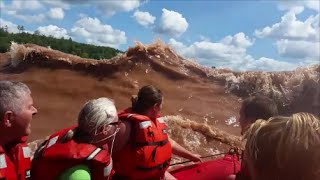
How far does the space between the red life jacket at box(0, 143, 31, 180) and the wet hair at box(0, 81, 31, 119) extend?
22cm

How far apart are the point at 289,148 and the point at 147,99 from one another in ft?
7.49

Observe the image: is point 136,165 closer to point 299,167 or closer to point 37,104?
point 299,167

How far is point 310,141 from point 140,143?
215cm

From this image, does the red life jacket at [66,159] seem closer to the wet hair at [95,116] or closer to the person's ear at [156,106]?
the wet hair at [95,116]

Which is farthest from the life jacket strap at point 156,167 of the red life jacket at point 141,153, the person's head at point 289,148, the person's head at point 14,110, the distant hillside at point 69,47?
the distant hillside at point 69,47

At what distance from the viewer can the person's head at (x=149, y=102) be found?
11.9ft

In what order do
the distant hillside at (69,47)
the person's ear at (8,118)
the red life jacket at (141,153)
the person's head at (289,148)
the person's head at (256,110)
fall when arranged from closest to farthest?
the person's head at (289,148)
the person's ear at (8,118)
the person's head at (256,110)
the red life jacket at (141,153)
the distant hillside at (69,47)

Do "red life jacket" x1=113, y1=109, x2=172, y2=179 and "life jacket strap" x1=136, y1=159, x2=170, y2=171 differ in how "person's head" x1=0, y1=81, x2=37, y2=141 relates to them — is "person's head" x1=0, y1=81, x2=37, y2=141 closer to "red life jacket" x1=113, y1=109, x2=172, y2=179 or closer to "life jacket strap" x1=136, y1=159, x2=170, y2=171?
"red life jacket" x1=113, y1=109, x2=172, y2=179

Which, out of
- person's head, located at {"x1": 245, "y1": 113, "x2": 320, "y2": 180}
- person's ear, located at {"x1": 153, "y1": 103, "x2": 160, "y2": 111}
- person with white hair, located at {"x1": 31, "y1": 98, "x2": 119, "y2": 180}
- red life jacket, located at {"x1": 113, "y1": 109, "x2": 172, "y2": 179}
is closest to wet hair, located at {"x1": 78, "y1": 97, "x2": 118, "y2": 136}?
person with white hair, located at {"x1": 31, "y1": 98, "x2": 119, "y2": 180}

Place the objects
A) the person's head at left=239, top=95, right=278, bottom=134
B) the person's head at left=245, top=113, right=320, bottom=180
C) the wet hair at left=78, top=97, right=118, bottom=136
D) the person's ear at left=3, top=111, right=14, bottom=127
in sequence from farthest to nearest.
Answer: the person's head at left=239, top=95, right=278, bottom=134
the wet hair at left=78, top=97, right=118, bottom=136
the person's ear at left=3, top=111, right=14, bottom=127
the person's head at left=245, top=113, right=320, bottom=180

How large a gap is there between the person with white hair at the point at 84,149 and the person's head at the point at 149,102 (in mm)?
1005

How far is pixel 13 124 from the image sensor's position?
2.43 m

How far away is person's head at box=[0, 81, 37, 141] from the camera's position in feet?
7.91

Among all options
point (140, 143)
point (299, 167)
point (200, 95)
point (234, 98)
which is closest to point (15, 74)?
point (200, 95)
